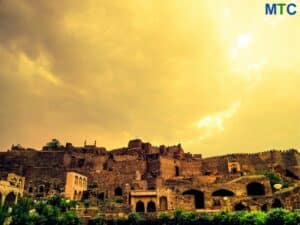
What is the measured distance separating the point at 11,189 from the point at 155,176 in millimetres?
17777

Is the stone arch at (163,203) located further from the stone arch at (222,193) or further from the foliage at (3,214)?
the foliage at (3,214)

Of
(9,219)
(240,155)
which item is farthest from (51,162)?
(240,155)

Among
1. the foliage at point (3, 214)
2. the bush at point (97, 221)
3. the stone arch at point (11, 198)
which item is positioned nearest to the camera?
the foliage at point (3, 214)

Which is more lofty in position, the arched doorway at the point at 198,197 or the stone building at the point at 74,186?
the stone building at the point at 74,186

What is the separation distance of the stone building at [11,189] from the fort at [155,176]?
183 centimetres

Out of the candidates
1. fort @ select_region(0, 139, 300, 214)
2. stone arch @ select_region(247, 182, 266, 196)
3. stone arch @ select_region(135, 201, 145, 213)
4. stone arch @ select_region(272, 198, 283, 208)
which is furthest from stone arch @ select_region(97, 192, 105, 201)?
stone arch @ select_region(272, 198, 283, 208)

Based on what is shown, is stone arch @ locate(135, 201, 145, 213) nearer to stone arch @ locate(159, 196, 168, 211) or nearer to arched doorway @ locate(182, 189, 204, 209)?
stone arch @ locate(159, 196, 168, 211)

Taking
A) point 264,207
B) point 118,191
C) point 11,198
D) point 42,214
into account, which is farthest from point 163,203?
point 11,198

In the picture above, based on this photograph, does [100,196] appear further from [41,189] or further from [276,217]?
[276,217]

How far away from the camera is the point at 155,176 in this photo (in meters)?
45.8

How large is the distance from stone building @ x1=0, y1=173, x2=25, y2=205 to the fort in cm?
183

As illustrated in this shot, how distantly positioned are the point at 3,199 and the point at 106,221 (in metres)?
Answer: 11.6

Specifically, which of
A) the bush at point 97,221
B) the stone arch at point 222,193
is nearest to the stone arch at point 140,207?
the bush at point 97,221

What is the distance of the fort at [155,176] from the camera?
35.2 m
